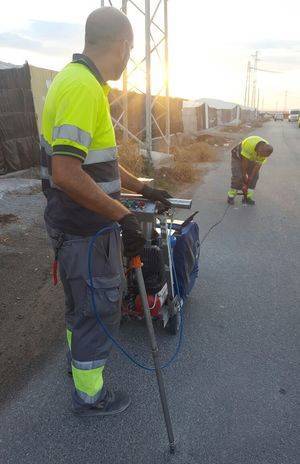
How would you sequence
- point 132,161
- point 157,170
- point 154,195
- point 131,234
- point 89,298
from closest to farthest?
point 131,234
point 89,298
point 154,195
point 132,161
point 157,170

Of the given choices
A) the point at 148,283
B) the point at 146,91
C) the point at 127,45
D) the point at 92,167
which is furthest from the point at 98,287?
the point at 146,91

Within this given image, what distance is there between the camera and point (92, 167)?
2037 millimetres

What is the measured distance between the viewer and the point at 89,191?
6.19ft

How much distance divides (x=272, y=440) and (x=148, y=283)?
1318 millimetres

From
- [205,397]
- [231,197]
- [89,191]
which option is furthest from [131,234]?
[231,197]

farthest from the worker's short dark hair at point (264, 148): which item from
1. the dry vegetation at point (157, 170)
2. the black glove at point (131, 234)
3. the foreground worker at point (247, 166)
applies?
the black glove at point (131, 234)

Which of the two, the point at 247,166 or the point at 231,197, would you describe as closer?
the point at 247,166

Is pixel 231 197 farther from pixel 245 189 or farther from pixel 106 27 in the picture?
pixel 106 27

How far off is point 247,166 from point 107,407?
6261mm

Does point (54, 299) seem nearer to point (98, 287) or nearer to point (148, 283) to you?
point (148, 283)

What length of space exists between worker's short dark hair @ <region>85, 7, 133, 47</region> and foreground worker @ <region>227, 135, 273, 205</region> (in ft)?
19.0

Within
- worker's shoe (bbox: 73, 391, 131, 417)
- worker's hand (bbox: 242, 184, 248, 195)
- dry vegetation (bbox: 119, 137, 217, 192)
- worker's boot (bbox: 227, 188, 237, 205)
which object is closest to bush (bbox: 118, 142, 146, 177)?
dry vegetation (bbox: 119, 137, 217, 192)

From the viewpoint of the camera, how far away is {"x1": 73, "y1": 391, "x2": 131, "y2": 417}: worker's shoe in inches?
95.7

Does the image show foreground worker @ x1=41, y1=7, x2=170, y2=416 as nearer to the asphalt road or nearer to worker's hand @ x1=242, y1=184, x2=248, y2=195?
the asphalt road
